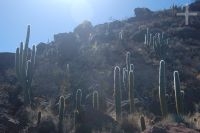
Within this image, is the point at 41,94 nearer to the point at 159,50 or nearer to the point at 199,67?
the point at 159,50

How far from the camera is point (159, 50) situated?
3425 cm

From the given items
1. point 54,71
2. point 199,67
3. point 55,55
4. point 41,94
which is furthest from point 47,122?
point 55,55

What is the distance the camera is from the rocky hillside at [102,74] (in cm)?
1970

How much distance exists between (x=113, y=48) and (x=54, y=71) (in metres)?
8.44

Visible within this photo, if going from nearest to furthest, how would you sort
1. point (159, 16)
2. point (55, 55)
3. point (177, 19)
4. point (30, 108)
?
1. point (30, 108)
2. point (55, 55)
3. point (177, 19)
4. point (159, 16)

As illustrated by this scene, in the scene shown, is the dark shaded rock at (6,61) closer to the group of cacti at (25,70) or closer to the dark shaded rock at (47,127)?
the group of cacti at (25,70)

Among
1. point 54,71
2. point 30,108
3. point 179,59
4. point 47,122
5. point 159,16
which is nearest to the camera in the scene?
point 47,122

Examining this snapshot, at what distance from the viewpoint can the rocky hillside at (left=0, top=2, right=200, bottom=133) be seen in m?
19.7

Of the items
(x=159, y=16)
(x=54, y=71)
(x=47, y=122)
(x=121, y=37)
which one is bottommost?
(x=47, y=122)

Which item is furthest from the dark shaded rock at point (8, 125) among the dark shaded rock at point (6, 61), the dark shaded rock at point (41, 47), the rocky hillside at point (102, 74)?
the dark shaded rock at point (41, 47)

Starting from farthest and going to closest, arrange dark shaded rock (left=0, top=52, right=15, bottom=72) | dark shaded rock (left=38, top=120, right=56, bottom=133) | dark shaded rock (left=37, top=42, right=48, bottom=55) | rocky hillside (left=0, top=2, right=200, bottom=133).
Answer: dark shaded rock (left=37, top=42, right=48, bottom=55), dark shaded rock (left=0, top=52, right=15, bottom=72), rocky hillside (left=0, top=2, right=200, bottom=133), dark shaded rock (left=38, top=120, right=56, bottom=133)

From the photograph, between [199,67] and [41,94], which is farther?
[199,67]

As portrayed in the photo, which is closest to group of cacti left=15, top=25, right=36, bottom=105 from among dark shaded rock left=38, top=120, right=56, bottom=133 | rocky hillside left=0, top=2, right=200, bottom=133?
rocky hillside left=0, top=2, right=200, bottom=133

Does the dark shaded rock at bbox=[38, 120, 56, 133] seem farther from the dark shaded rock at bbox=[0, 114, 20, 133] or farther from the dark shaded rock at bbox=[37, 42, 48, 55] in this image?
the dark shaded rock at bbox=[37, 42, 48, 55]
